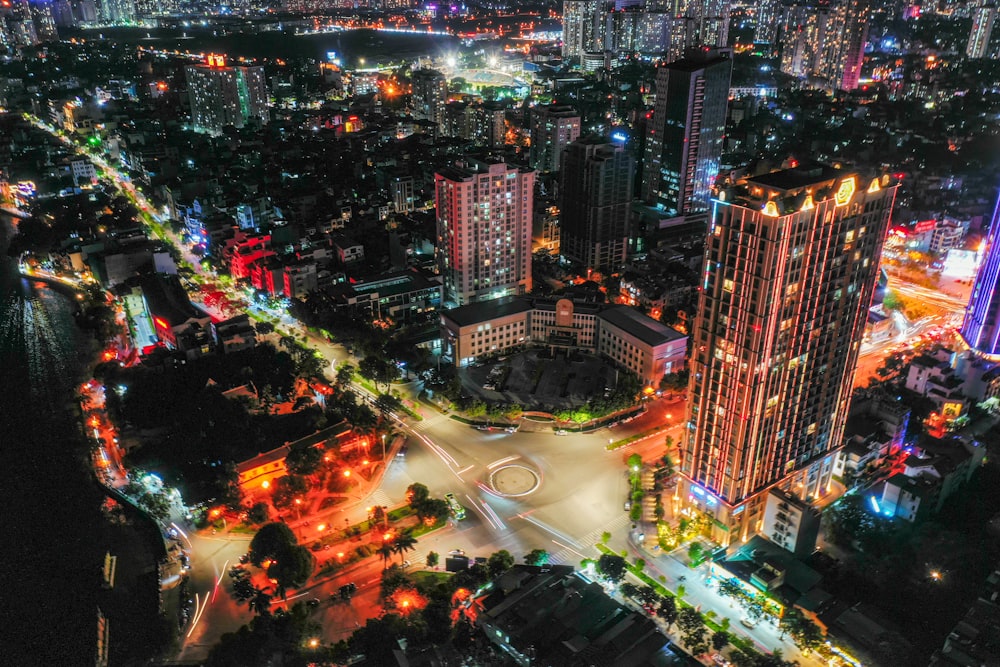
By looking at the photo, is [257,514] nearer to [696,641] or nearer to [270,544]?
[270,544]

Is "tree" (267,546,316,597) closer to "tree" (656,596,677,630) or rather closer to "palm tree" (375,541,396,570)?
"palm tree" (375,541,396,570)

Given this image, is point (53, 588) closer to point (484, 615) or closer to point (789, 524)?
point (484, 615)

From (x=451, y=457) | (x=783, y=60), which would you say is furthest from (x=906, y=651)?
(x=783, y=60)

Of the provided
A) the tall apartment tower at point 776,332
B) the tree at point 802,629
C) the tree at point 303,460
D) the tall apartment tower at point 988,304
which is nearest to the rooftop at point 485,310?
the tree at point 303,460

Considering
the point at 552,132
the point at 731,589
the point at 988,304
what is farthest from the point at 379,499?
the point at 552,132

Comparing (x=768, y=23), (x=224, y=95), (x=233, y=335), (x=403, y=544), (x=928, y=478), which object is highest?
(x=768, y=23)

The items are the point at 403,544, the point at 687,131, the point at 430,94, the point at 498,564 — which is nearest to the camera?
the point at 498,564

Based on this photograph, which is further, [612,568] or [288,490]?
[288,490]
